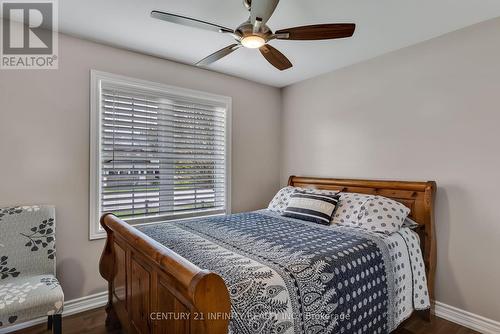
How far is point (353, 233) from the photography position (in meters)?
2.19

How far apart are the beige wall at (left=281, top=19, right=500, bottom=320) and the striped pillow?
2.11 feet

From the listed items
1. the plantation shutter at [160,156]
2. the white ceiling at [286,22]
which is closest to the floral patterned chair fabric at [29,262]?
→ the plantation shutter at [160,156]

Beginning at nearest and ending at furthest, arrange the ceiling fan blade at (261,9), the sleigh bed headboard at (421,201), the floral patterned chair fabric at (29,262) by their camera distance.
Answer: the ceiling fan blade at (261,9) → the floral patterned chair fabric at (29,262) → the sleigh bed headboard at (421,201)

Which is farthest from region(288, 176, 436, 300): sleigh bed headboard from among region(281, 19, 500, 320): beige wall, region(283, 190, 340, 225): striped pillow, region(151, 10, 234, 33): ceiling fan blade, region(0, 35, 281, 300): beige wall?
region(0, 35, 281, 300): beige wall

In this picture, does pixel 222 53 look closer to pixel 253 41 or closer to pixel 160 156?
pixel 253 41

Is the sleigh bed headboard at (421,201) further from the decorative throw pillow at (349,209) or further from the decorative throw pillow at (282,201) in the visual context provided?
the decorative throw pillow at (282,201)

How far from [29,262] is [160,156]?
55.6 inches

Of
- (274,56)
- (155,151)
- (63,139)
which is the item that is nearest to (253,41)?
(274,56)

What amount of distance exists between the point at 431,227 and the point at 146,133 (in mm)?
2862

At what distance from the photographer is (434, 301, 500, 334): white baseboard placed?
85.5 inches

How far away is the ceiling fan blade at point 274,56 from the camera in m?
2.02

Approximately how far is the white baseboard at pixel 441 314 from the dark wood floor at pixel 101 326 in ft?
0.16

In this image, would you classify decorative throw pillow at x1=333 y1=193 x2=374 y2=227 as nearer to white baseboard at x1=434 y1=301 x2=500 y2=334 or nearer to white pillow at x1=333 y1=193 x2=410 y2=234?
white pillow at x1=333 y1=193 x2=410 y2=234

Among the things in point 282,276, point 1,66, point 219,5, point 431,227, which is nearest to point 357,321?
point 282,276
